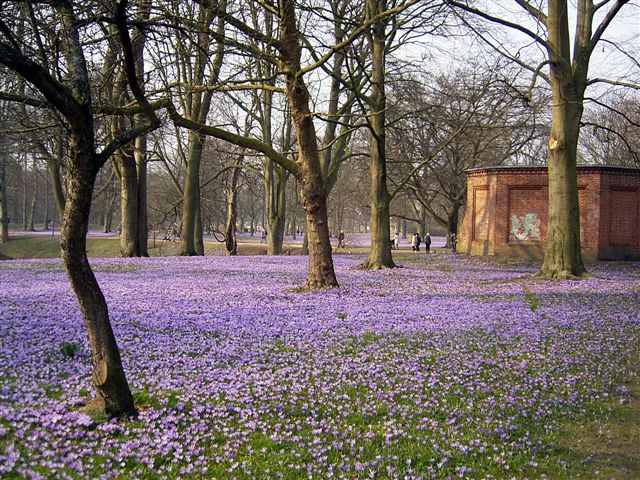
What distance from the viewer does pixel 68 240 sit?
15.1ft

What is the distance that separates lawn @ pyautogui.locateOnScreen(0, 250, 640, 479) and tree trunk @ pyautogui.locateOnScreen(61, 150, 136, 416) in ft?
0.73

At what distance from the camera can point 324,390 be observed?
5758 millimetres

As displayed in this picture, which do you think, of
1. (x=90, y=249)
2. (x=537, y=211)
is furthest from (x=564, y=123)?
(x=90, y=249)

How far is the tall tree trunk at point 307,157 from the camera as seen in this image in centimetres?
1253

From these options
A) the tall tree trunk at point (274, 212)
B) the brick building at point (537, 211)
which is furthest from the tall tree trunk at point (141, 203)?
A: the brick building at point (537, 211)

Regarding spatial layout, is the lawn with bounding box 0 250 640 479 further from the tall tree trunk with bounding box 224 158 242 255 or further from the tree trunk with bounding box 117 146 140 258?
the tall tree trunk with bounding box 224 158 242 255

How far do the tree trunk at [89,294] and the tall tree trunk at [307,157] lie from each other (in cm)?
814

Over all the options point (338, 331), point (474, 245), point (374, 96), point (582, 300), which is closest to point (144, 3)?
point (338, 331)

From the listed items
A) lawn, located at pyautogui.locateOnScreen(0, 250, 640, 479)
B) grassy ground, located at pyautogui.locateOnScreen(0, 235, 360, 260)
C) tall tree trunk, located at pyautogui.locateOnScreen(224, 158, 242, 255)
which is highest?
tall tree trunk, located at pyautogui.locateOnScreen(224, 158, 242, 255)

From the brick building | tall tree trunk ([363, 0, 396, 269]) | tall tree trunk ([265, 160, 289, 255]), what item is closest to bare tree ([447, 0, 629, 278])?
tall tree trunk ([363, 0, 396, 269])

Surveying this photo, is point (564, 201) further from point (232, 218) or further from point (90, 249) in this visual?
point (90, 249)

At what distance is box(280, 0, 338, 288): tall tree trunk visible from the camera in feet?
41.1

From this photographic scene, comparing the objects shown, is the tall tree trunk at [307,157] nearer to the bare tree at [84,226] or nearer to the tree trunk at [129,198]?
the bare tree at [84,226]

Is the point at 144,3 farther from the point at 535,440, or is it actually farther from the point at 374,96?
the point at 374,96
